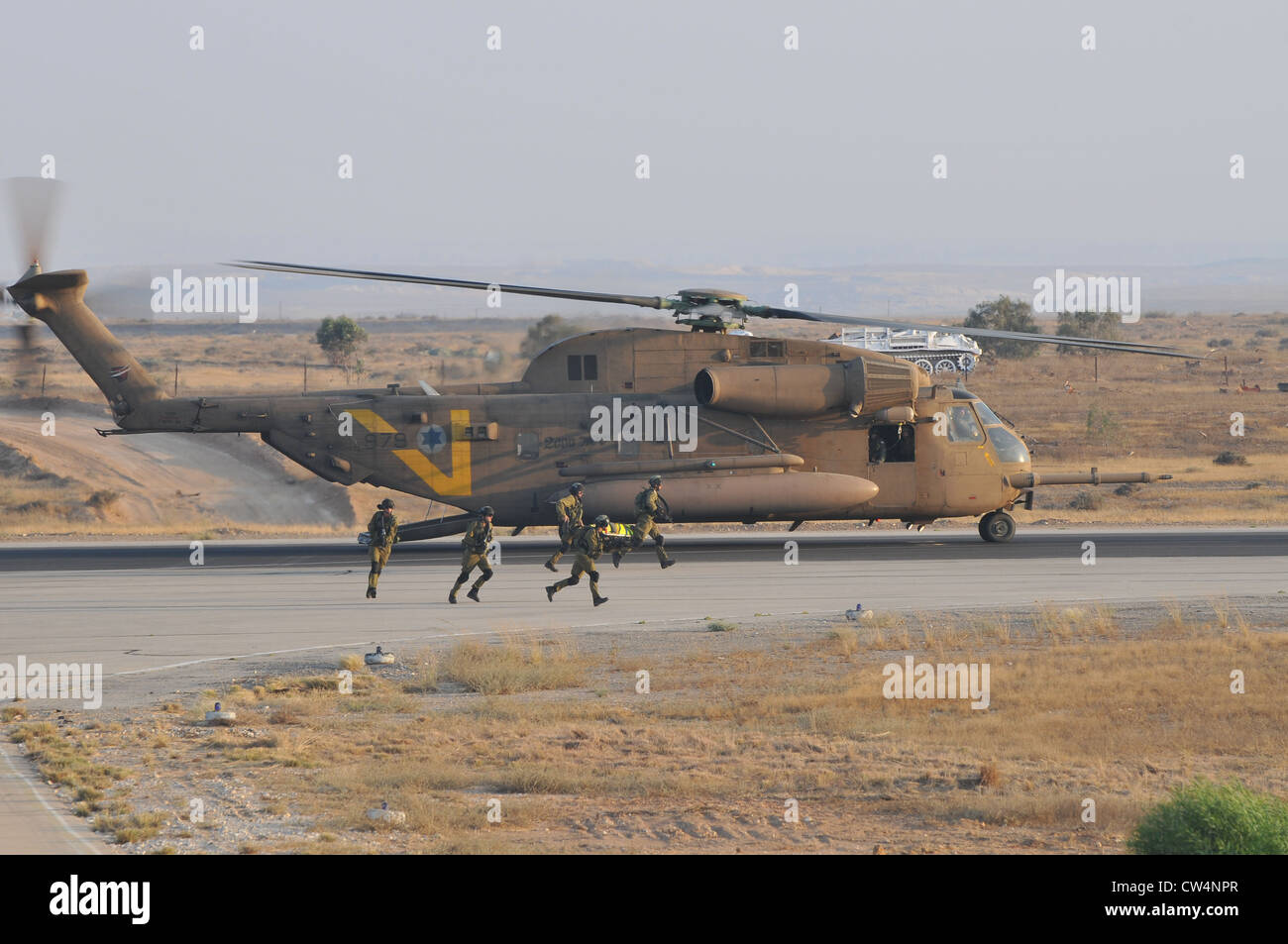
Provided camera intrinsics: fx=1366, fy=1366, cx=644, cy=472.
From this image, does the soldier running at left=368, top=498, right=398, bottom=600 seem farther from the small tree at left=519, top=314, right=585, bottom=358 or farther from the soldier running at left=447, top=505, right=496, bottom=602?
the small tree at left=519, top=314, right=585, bottom=358

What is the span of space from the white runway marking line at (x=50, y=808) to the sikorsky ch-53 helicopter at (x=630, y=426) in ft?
44.6

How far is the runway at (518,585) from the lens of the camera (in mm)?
19172

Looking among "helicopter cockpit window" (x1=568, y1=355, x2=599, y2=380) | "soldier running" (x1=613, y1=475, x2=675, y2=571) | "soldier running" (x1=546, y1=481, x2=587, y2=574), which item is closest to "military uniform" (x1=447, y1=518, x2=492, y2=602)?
"soldier running" (x1=546, y1=481, x2=587, y2=574)

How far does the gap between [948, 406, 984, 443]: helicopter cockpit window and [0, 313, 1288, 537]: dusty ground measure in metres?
7.44

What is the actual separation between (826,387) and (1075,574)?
572cm

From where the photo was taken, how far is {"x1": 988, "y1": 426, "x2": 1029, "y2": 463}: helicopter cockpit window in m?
27.2

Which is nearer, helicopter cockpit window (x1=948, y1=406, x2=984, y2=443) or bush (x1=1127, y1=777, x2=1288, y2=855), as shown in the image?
bush (x1=1127, y1=777, x2=1288, y2=855)

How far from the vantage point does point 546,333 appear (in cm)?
2772

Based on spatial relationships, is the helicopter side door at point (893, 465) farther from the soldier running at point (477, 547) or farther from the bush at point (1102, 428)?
the bush at point (1102, 428)

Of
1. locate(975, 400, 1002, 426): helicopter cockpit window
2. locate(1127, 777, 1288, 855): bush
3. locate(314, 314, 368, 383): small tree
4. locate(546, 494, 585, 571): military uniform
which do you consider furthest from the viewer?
locate(314, 314, 368, 383): small tree

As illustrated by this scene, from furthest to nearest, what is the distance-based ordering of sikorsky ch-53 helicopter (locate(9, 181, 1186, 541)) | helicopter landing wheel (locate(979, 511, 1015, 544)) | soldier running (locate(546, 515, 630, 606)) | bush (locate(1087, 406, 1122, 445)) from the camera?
bush (locate(1087, 406, 1122, 445)) < helicopter landing wheel (locate(979, 511, 1015, 544)) < sikorsky ch-53 helicopter (locate(9, 181, 1186, 541)) < soldier running (locate(546, 515, 630, 606))

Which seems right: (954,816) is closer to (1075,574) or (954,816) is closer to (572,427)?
(1075,574)

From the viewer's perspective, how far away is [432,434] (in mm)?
25859

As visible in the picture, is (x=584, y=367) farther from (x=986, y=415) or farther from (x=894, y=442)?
(x=986, y=415)
